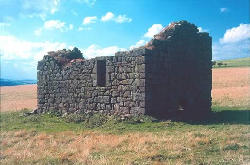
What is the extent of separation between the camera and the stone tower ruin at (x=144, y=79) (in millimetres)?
15311

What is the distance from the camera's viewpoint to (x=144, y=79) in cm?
1494

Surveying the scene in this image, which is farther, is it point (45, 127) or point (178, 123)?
point (45, 127)

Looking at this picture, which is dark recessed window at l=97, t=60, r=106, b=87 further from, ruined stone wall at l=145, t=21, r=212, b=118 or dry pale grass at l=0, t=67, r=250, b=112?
dry pale grass at l=0, t=67, r=250, b=112

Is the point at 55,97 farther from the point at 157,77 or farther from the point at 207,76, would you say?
the point at 207,76

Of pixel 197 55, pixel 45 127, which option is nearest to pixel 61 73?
pixel 45 127

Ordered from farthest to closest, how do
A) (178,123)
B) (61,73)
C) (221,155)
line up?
(61,73) → (178,123) → (221,155)

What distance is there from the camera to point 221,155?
27.6ft

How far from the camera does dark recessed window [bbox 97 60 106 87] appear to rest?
56.1ft

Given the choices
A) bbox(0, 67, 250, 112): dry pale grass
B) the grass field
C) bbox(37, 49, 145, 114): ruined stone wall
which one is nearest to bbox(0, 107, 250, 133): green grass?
the grass field

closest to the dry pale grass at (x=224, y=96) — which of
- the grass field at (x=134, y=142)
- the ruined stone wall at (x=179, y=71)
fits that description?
the ruined stone wall at (x=179, y=71)

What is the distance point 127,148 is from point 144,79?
5.73 meters

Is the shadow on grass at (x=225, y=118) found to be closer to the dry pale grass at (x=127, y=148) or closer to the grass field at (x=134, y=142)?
the grass field at (x=134, y=142)

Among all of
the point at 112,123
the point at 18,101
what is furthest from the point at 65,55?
the point at 18,101

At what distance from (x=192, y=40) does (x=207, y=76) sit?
215 centimetres
